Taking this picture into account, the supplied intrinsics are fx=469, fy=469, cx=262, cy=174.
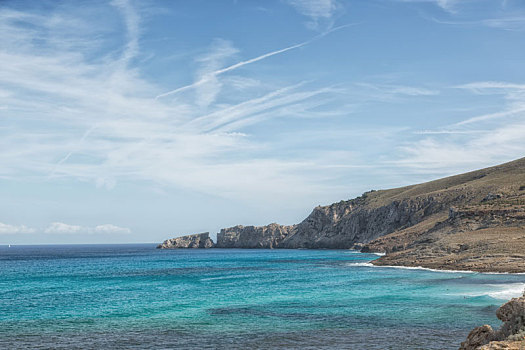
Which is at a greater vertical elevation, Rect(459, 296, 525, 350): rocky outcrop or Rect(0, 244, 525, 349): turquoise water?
Rect(459, 296, 525, 350): rocky outcrop

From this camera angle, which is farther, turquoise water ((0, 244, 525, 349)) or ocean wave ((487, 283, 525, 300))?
ocean wave ((487, 283, 525, 300))

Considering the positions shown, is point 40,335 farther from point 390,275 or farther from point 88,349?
point 390,275

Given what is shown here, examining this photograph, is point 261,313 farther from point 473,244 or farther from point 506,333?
point 473,244

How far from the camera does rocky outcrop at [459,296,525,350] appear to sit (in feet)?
49.4

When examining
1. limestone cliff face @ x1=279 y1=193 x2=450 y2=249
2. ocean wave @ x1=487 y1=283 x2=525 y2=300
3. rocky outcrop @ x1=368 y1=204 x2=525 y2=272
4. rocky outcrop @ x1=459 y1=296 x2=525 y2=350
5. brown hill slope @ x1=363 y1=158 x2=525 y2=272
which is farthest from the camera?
limestone cliff face @ x1=279 y1=193 x2=450 y2=249

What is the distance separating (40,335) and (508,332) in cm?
2933

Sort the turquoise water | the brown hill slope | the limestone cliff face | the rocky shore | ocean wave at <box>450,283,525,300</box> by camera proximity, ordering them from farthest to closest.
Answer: the limestone cliff face → the rocky shore → the brown hill slope → ocean wave at <box>450,283,525,300</box> → the turquoise water

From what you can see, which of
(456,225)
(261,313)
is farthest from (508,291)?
(456,225)

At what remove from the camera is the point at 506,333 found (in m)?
16.7

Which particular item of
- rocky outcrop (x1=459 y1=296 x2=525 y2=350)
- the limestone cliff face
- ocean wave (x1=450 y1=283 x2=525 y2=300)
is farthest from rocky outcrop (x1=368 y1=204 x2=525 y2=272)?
rocky outcrop (x1=459 y1=296 x2=525 y2=350)

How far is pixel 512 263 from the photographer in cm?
6575

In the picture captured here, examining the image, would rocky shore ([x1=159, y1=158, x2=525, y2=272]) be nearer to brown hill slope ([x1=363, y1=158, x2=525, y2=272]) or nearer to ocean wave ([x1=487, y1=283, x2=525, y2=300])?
brown hill slope ([x1=363, y1=158, x2=525, y2=272])

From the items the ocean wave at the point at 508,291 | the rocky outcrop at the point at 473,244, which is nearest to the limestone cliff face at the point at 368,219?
the rocky outcrop at the point at 473,244

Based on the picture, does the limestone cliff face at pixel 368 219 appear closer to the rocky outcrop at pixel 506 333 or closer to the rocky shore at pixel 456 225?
the rocky shore at pixel 456 225
